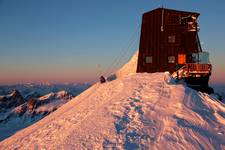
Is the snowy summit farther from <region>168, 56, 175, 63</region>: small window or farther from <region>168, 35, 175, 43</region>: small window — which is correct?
<region>168, 35, 175, 43</region>: small window

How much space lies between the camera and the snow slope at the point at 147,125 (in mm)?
17125

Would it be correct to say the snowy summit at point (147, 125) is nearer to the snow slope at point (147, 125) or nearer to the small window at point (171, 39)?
the snow slope at point (147, 125)

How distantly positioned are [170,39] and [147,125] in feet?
81.9

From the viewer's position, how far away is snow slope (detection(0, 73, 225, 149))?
674 inches

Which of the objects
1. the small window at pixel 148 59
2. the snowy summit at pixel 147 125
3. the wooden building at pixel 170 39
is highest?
the wooden building at pixel 170 39

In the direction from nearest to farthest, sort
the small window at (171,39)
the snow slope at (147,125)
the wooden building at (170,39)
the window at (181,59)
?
the snow slope at (147,125) → the window at (181,59) → the wooden building at (170,39) → the small window at (171,39)

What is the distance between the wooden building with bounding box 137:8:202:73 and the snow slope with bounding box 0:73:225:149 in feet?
49.0

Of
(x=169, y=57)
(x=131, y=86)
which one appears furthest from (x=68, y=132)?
(x=169, y=57)

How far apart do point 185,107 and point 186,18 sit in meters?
22.3

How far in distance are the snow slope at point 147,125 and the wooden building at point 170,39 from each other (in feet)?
49.0

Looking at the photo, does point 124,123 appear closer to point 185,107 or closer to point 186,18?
point 185,107

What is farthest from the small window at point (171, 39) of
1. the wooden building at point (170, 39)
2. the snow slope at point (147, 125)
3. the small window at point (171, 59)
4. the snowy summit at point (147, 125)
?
the snow slope at point (147, 125)

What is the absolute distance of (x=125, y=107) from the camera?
22.7m

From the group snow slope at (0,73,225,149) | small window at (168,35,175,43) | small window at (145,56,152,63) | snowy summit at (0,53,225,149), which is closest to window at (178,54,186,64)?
small window at (168,35,175,43)
